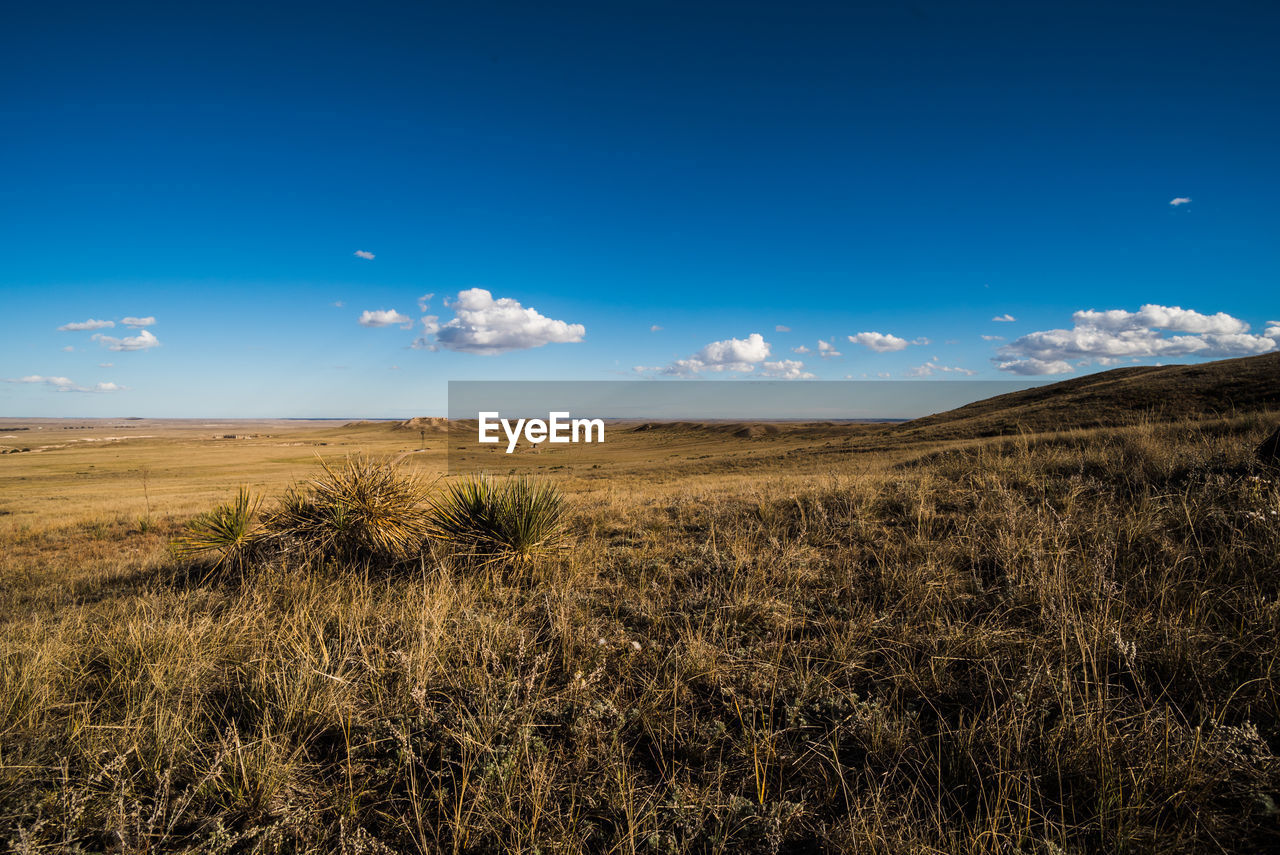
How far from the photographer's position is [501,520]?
Result: 21.0ft

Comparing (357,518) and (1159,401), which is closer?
(357,518)

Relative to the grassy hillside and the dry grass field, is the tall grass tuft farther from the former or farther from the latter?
the grassy hillside

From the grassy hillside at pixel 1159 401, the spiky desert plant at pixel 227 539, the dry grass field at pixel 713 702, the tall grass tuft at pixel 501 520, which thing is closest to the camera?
the dry grass field at pixel 713 702

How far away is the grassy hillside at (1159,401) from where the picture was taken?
2592cm

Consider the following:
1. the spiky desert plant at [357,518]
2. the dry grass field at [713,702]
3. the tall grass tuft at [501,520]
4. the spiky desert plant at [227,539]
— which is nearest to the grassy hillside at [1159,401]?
the dry grass field at [713,702]

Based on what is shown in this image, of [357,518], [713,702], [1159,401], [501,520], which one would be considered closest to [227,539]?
[357,518]

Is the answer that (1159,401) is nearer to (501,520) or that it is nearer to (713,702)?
(501,520)

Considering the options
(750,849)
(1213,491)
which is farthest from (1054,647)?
(1213,491)

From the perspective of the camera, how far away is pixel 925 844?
218cm

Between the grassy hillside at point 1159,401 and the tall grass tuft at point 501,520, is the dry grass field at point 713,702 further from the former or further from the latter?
the grassy hillside at point 1159,401

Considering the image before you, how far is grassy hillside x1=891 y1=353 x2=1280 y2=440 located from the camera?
25.9 m

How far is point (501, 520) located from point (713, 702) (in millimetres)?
3760

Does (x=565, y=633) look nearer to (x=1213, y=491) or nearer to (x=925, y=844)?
(x=925, y=844)

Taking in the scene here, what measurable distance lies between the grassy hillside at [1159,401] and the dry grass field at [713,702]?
24.5 meters
